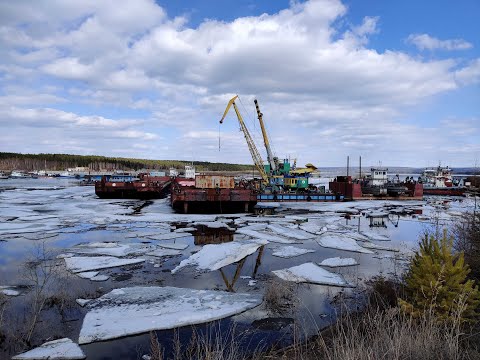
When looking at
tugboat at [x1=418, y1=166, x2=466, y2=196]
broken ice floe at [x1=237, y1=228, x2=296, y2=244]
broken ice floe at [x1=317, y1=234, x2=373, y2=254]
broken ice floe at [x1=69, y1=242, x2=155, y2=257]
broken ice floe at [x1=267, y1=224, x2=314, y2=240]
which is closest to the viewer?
broken ice floe at [x1=69, y1=242, x2=155, y2=257]

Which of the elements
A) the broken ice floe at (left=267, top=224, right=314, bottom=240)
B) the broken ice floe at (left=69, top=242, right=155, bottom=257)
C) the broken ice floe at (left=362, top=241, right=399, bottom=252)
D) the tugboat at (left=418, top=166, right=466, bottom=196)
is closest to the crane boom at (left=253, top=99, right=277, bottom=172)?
the tugboat at (left=418, top=166, right=466, bottom=196)

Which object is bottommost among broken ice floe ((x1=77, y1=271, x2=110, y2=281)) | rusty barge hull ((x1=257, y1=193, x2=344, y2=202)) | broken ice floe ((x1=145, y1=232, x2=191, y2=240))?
broken ice floe ((x1=77, y1=271, x2=110, y2=281))

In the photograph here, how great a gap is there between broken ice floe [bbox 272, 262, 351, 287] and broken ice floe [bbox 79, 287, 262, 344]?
7.46ft

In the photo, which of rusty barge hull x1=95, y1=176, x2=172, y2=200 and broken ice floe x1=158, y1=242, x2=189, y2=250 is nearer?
broken ice floe x1=158, y1=242, x2=189, y2=250

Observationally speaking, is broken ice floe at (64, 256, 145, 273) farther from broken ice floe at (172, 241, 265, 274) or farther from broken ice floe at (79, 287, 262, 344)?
broken ice floe at (79, 287, 262, 344)

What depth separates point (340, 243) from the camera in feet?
57.6

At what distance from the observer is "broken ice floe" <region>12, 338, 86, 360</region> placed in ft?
21.5

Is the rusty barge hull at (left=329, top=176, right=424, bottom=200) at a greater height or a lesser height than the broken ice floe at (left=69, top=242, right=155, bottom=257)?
greater

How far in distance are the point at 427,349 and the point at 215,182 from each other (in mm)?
30220

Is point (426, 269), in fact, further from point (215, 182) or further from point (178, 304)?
point (215, 182)

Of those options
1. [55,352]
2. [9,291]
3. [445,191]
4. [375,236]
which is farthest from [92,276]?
[445,191]

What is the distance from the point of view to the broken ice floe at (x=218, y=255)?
13375 millimetres

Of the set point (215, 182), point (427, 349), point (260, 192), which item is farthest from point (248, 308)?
point (260, 192)

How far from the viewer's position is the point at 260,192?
47281 millimetres
